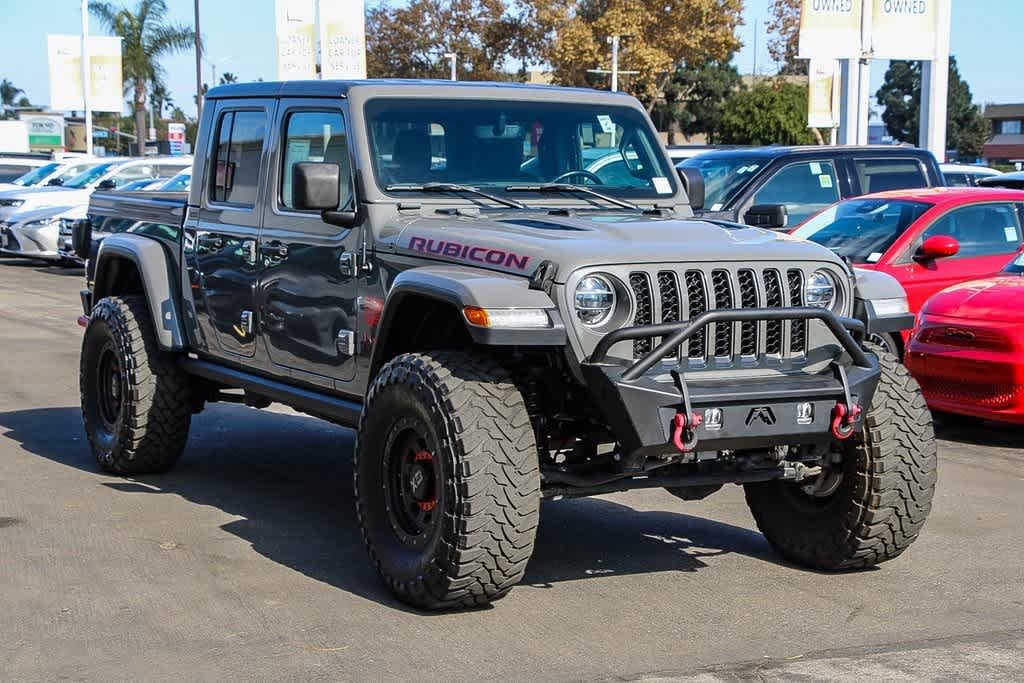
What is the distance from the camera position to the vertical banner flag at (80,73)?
46.5 m

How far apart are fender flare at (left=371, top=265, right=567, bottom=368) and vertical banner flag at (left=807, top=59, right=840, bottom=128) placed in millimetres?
25351

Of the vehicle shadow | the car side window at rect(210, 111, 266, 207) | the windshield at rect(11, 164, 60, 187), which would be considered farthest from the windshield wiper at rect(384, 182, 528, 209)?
the windshield at rect(11, 164, 60, 187)

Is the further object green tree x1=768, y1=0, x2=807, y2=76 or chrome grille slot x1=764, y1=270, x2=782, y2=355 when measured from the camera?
green tree x1=768, y1=0, x2=807, y2=76

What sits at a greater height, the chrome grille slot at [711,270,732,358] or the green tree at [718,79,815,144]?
the green tree at [718,79,815,144]

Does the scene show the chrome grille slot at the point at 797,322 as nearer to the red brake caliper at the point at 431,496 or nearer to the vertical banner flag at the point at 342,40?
the red brake caliper at the point at 431,496

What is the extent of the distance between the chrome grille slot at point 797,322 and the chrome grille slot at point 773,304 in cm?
5

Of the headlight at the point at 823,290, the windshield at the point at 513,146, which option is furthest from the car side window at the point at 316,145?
the headlight at the point at 823,290

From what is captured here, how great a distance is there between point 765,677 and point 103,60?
1770 inches

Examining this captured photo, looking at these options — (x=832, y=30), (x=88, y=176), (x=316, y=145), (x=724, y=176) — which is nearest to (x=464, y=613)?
(x=316, y=145)

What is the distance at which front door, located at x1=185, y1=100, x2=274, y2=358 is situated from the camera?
7160 millimetres

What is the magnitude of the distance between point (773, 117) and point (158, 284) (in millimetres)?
61920

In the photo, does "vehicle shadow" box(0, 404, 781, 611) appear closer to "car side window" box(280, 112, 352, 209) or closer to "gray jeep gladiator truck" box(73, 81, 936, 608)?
"gray jeep gladiator truck" box(73, 81, 936, 608)

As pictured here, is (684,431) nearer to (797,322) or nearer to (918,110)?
(797,322)

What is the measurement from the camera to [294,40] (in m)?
27.2
